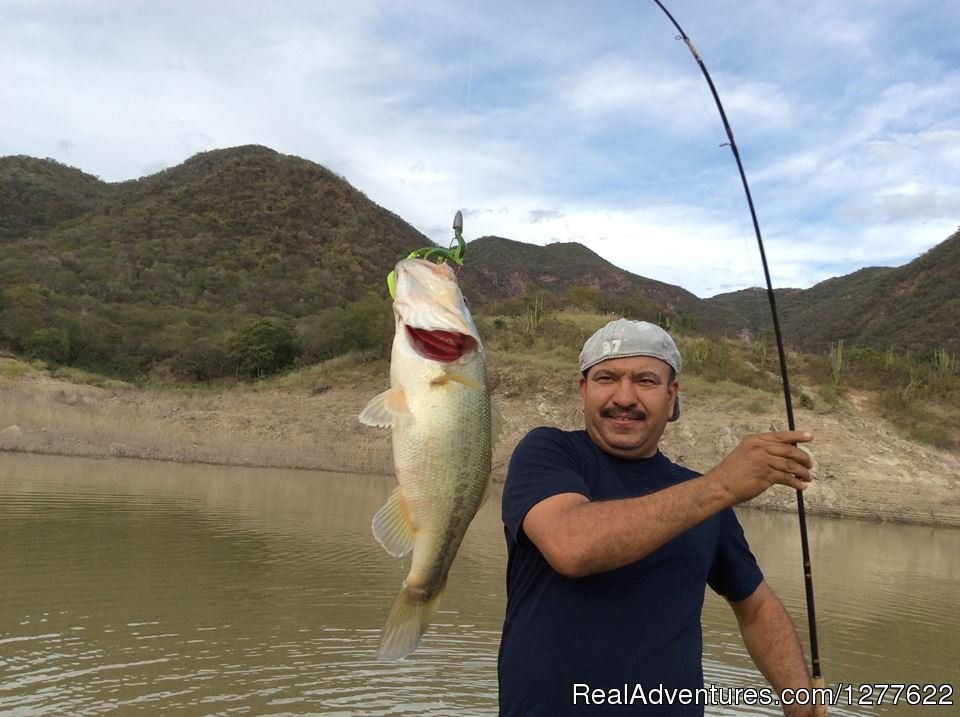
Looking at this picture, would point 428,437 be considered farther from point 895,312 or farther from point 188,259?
point 188,259

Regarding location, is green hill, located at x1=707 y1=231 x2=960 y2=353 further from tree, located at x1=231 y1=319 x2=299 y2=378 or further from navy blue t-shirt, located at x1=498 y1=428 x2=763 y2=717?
navy blue t-shirt, located at x1=498 y1=428 x2=763 y2=717

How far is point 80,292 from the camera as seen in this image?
4791 cm

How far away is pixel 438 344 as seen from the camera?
2.35 meters

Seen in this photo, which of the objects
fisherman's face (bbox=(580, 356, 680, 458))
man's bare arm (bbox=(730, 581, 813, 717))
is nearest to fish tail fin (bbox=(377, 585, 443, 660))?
fisherman's face (bbox=(580, 356, 680, 458))

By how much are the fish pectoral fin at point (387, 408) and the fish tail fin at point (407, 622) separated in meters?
0.48

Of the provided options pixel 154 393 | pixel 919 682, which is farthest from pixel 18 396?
pixel 919 682

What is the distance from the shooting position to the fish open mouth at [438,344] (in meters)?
2.34

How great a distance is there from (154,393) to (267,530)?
58.2ft

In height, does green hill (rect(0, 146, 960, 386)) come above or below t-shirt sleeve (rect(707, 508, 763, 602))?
above

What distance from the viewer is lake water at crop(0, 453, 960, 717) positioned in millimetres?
6297

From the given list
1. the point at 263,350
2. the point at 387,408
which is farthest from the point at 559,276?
the point at 387,408

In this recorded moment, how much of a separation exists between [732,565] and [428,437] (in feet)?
3.44

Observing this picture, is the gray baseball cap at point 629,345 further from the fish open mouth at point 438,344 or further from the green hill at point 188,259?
the green hill at point 188,259

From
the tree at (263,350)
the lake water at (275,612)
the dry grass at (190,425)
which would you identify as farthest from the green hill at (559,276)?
the lake water at (275,612)
